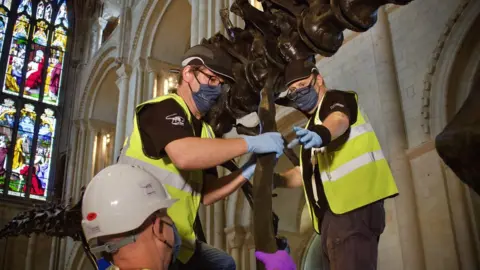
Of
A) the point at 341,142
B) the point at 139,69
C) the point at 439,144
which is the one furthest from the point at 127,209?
the point at 139,69

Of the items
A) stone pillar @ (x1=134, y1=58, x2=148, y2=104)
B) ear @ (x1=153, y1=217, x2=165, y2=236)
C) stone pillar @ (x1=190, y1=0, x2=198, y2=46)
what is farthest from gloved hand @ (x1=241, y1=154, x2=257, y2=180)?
stone pillar @ (x1=134, y1=58, x2=148, y2=104)

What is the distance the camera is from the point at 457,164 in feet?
3.93

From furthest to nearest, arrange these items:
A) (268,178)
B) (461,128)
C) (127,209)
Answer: (268,178) < (127,209) < (461,128)

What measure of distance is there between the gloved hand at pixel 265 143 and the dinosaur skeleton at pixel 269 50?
44 millimetres

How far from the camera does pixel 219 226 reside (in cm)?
881

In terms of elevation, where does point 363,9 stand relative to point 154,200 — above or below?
above

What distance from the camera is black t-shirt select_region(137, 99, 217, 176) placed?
8.28ft

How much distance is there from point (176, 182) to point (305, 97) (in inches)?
30.4

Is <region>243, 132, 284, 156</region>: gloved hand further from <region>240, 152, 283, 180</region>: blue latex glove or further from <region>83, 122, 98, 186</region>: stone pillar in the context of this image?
<region>83, 122, 98, 186</region>: stone pillar

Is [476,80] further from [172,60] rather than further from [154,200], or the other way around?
[172,60]

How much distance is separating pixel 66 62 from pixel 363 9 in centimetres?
1954

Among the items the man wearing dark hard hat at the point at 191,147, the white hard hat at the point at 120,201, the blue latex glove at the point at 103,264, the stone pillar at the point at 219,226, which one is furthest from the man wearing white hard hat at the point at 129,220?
the stone pillar at the point at 219,226

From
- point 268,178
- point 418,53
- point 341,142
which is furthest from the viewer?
point 418,53

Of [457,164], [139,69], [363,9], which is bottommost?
[457,164]
